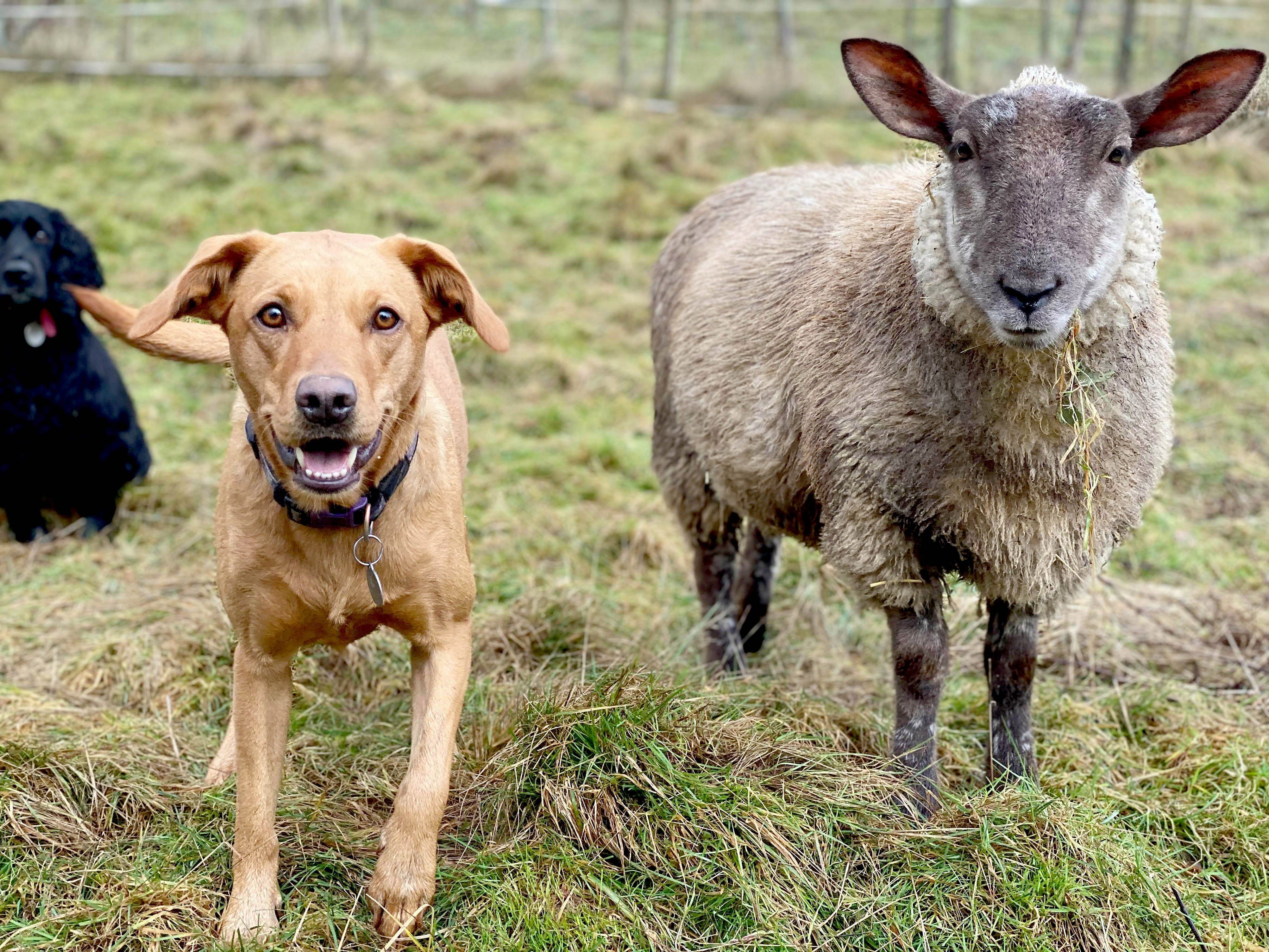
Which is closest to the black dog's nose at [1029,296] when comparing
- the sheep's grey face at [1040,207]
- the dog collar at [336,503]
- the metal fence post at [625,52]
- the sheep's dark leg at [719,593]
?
the sheep's grey face at [1040,207]

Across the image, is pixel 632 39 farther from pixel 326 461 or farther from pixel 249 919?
pixel 249 919

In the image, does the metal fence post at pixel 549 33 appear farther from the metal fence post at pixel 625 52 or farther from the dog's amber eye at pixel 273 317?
the dog's amber eye at pixel 273 317

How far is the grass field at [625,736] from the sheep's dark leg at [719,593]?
0.11 metres

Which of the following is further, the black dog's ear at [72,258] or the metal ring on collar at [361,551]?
the black dog's ear at [72,258]

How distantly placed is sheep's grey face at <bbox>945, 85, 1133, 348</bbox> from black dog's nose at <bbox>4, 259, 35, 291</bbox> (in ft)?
14.2

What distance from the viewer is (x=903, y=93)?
3330 mm

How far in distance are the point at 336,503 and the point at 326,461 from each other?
0.73ft

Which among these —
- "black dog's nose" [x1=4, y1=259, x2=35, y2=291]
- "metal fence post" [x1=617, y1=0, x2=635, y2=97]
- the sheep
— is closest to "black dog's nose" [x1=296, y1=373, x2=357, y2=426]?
the sheep

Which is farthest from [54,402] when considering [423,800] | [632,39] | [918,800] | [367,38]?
[632,39]

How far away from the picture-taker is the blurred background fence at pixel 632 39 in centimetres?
1596

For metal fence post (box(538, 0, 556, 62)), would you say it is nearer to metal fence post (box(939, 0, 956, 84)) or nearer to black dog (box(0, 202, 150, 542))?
metal fence post (box(939, 0, 956, 84))

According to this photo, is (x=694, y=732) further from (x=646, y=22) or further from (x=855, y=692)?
(x=646, y=22)

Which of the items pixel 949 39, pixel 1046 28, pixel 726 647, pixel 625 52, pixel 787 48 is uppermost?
pixel 1046 28

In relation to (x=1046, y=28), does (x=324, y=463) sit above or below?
below
